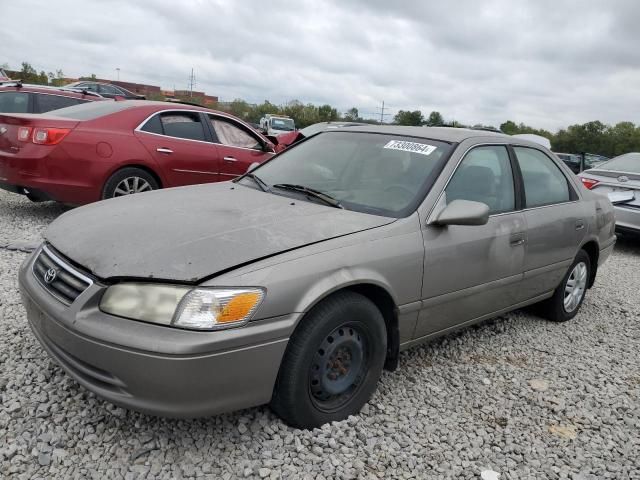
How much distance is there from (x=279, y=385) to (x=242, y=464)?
36 centimetres

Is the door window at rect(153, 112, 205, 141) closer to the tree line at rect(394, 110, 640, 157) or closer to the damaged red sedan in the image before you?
the damaged red sedan

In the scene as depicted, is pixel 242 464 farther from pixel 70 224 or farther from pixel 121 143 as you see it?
pixel 121 143

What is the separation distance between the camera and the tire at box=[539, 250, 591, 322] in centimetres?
445

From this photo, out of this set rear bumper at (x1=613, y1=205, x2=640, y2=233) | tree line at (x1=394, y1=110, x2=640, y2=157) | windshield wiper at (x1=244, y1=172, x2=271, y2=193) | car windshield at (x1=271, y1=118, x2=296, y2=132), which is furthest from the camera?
tree line at (x1=394, y1=110, x2=640, y2=157)

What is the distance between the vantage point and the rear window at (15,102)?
8.38 m

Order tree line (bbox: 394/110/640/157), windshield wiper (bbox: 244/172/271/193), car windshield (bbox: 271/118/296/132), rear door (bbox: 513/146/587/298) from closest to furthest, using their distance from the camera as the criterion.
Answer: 1. windshield wiper (bbox: 244/172/271/193)
2. rear door (bbox: 513/146/587/298)
3. car windshield (bbox: 271/118/296/132)
4. tree line (bbox: 394/110/640/157)

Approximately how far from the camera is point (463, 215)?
9.63 feet

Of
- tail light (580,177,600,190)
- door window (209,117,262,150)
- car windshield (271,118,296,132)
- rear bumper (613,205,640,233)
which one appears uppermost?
car windshield (271,118,296,132)

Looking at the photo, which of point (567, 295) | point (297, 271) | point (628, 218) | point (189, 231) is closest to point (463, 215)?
point (297, 271)

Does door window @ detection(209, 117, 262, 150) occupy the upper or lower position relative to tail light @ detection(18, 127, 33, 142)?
upper

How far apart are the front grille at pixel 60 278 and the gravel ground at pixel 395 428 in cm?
58

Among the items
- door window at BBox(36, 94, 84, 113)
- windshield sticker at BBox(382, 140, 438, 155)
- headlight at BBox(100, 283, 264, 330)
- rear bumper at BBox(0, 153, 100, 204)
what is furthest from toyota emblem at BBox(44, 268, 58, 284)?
door window at BBox(36, 94, 84, 113)

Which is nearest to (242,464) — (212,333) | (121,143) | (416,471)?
(212,333)

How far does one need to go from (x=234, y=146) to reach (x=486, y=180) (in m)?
4.00
